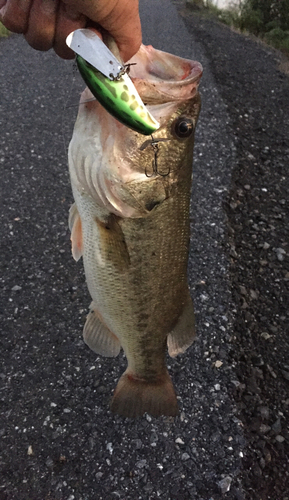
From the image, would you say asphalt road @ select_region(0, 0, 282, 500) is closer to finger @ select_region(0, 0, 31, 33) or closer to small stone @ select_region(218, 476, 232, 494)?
small stone @ select_region(218, 476, 232, 494)

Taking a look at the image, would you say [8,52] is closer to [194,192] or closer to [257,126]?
[257,126]

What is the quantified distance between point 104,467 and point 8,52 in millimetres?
7935

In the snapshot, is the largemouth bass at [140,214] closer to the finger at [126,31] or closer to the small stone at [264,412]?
the finger at [126,31]

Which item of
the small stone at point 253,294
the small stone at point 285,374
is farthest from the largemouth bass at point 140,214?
the small stone at point 253,294

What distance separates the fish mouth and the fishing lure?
28 cm

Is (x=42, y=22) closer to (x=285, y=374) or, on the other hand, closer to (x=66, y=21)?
(x=66, y=21)

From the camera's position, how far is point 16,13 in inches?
39.7

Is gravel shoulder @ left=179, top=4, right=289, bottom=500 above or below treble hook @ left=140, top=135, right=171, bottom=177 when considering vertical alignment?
below

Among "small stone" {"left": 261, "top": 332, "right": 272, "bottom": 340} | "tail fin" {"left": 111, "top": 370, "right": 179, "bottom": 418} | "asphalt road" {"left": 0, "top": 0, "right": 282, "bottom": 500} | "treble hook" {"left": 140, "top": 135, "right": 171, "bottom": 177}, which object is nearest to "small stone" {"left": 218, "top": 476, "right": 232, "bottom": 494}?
"asphalt road" {"left": 0, "top": 0, "right": 282, "bottom": 500}

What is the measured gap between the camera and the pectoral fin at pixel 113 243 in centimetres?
138

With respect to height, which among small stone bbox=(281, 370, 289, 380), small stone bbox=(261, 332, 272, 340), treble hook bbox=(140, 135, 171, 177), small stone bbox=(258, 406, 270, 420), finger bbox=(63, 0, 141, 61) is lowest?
small stone bbox=(261, 332, 272, 340)

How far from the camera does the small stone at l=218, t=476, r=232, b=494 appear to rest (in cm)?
223

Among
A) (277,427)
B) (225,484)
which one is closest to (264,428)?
(277,427)

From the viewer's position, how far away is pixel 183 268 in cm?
154
